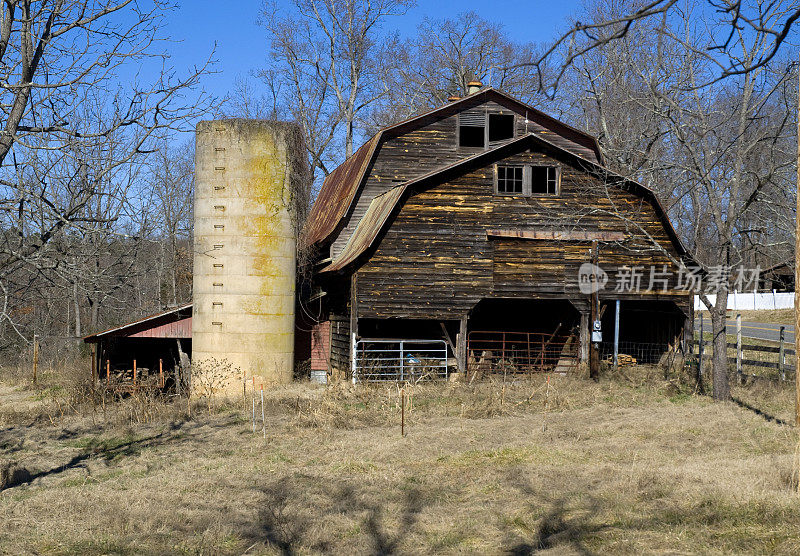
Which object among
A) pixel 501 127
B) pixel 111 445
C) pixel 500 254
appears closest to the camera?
pixel 111 445

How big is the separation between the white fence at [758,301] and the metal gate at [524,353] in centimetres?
3175

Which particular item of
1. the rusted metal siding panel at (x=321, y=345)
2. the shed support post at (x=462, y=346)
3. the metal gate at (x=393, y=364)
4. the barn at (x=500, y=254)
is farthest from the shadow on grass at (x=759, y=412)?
the rusted metal siding panel at (x=321, y=345)

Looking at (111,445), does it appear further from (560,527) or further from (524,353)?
(524,353)

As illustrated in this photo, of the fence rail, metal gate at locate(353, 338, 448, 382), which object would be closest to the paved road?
the fence rail

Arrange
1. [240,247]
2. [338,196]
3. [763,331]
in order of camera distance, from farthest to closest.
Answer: [763,331] < [338,196] < [240,247]

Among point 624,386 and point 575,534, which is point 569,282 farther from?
point 575,534

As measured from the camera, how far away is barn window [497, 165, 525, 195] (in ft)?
68.3

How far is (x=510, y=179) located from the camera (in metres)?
20.9

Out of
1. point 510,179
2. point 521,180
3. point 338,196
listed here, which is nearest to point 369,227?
point 510,179

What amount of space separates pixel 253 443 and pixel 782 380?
41.9 feet

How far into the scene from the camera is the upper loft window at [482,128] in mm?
24781

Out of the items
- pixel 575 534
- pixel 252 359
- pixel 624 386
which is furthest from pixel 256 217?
pixel 575 534

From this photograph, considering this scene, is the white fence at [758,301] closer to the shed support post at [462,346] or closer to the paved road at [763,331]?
the paved road at [763,331]

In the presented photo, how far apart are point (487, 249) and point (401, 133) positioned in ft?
18.8
